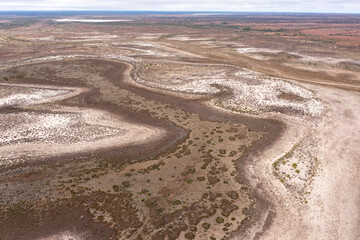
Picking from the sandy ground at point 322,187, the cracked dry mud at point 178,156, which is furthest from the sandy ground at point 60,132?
the sandy ground at point 322,187

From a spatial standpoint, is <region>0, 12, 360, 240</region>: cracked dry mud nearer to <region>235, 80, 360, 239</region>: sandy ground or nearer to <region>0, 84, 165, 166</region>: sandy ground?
<region>235, 80, 360, 239</region>: sandy ground

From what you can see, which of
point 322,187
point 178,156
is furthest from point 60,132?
point 322,187

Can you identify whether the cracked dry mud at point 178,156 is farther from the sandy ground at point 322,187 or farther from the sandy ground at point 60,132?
the sandy ground at point 60,132

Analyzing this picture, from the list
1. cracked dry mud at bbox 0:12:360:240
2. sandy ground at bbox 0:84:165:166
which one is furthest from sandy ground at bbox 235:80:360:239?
sandy ground at bbox 0:84:165:166

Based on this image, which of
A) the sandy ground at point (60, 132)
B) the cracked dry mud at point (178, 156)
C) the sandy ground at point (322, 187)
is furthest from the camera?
the sandy ground at point (60, 132)

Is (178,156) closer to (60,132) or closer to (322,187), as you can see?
(322,187)

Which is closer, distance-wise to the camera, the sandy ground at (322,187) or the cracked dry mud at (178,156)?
the sandy ground at (322,187)

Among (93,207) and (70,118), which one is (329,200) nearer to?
(93,207)

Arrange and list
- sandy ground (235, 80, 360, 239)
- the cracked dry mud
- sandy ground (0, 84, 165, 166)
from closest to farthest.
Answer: sandy ground (235, 80, 360, 239) → the cracked dry mud → sandy ground (0, 84, 165, 166)

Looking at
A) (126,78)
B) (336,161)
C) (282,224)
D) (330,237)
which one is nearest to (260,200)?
(282,224)
